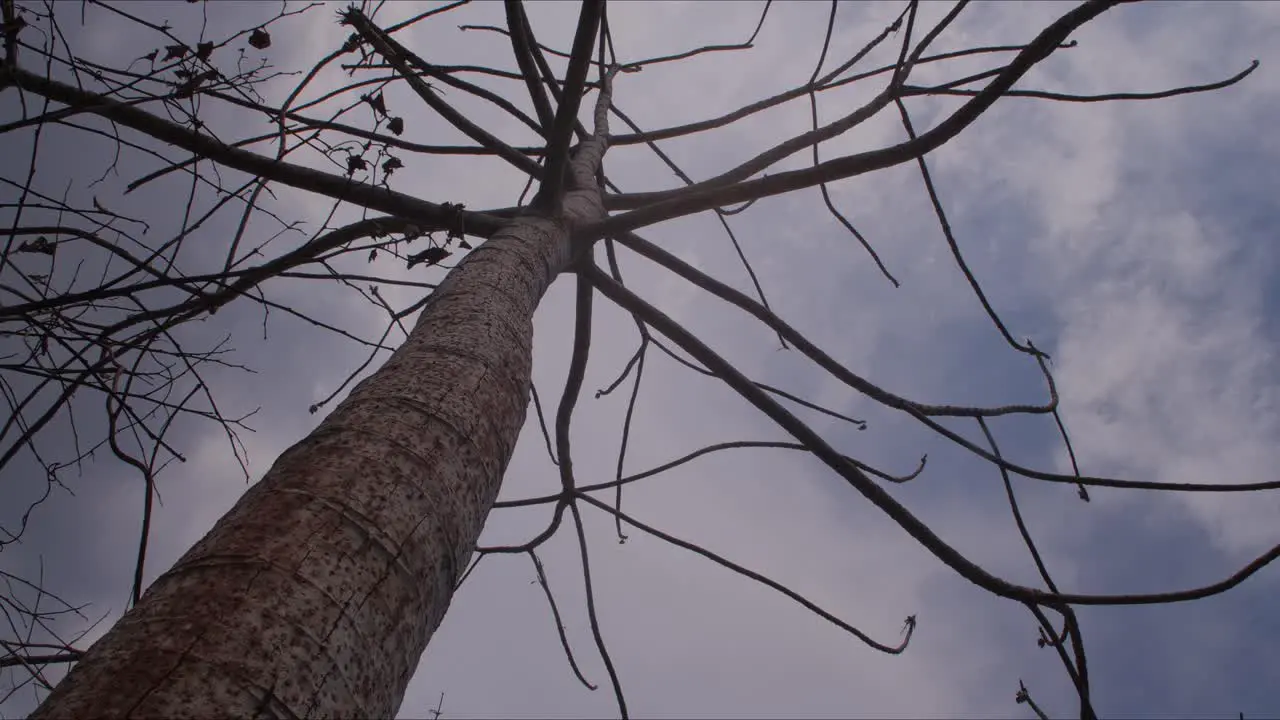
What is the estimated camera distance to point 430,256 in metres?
1.63

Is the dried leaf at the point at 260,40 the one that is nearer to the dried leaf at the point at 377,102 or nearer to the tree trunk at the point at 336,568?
the dried leaf at the point at 377,102

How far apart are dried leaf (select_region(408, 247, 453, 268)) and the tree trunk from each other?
1.46 feet

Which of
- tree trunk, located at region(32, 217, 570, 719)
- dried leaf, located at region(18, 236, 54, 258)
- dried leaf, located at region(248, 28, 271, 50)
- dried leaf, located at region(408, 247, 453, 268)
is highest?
dried leaf, located at region(248, 28, 271, 50)

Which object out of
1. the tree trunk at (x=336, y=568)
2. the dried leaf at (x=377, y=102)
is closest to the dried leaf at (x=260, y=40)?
the dried leaf at (x=377, y=102)

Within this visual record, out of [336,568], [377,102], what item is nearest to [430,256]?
[377,102]

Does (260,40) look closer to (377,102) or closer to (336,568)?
(377,102)

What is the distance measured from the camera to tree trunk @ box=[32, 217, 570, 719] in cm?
61

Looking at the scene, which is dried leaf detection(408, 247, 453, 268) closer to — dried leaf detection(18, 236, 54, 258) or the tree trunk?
the tree trunk

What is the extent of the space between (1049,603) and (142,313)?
2336 mm

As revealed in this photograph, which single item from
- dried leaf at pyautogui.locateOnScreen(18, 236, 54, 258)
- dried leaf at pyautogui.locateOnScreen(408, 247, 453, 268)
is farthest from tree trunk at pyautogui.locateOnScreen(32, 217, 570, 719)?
dried leaf at pyautogui.locateOnScreen(18, 236, 54, 258)

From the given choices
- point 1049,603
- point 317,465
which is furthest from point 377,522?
point 1049,603

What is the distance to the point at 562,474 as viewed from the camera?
299cm

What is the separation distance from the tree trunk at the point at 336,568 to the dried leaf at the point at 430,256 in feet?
1.46

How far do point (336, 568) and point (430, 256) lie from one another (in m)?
1.00
